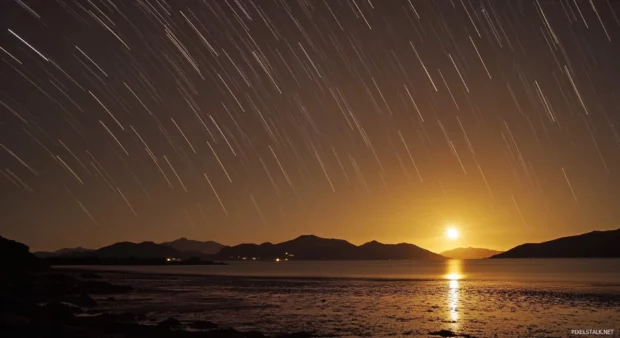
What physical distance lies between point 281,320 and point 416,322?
786 cm

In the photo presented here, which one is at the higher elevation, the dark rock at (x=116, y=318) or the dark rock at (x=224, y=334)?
the dark rock at (x=116, y=318)

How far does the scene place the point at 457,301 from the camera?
149 ft

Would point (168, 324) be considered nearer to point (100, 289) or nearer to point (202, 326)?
point (202, 326)

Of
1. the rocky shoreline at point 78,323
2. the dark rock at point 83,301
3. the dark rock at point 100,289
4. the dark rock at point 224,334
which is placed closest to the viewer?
the rocky shoreline at point 78,323

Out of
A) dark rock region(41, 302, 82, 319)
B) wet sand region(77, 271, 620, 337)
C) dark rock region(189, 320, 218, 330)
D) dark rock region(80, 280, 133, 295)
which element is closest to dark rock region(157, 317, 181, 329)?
dark rock region(189, 320, 218, 330)

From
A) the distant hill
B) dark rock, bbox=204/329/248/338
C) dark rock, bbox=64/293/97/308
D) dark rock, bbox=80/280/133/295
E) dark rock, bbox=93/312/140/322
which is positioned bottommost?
dark rock, bbox=204/329/248/338

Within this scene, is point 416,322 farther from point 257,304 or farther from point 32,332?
point 32,332

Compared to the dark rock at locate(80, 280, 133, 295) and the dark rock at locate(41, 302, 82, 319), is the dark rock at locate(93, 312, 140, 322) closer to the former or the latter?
the dark rock at locate(41, 302, 82, 319)

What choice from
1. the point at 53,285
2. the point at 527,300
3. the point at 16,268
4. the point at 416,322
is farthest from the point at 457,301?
the point at 16,268

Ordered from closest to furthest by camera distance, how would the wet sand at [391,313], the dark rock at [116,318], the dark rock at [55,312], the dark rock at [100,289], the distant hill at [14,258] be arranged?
the dark rock at [55,312]
the dark rock at [116,318]
the wet sand at [391,313]
the dark rock at [100,289]
the distant hill at [14,258]

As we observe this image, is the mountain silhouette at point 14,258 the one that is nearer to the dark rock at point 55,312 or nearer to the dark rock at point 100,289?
the dark rock at point 100,289

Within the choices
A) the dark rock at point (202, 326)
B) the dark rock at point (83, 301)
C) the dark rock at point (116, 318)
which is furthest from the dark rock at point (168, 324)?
the dark rock at point (83, 301)

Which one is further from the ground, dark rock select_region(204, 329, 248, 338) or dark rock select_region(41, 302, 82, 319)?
dark rock select_region(41, 302, 82, 319)

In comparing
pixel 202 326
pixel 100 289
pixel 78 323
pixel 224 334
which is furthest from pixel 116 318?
pixel 100 289
